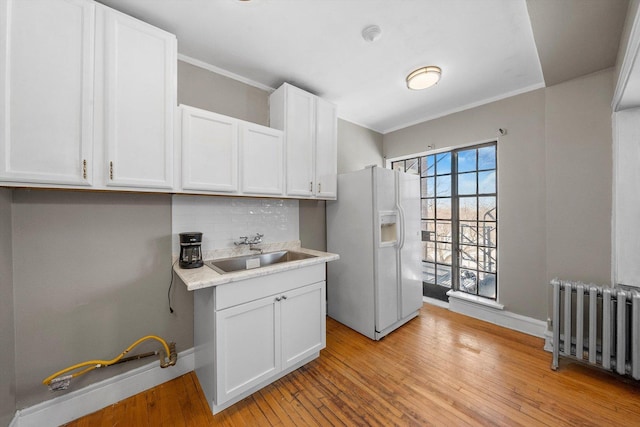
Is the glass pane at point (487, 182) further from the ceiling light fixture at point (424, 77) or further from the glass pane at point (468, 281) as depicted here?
the ceiling light fixture at point (424, 77)

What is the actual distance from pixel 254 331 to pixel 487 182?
3142 millimetres

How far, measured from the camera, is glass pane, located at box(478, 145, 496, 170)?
2926mm

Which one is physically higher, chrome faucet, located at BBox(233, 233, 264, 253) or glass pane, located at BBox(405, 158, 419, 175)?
glass pane, located at BBox(405, 158, 419, 175)

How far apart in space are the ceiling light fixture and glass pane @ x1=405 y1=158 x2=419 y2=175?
5.01 feet

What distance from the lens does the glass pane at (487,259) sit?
9.58 ft

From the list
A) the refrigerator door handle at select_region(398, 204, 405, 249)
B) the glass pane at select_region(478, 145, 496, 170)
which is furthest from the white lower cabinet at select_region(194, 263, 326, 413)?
the glass pane at select_region(478, 145, 496, 170)

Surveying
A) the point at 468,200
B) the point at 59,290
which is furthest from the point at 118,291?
the point at 468,200

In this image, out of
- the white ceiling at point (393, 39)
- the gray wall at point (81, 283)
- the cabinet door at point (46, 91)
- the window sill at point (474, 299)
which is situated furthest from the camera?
the window sill at point (474, 299)

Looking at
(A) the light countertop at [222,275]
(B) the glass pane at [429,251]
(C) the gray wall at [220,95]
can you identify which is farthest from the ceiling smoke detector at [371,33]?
(B) the glass pane at [429,251]

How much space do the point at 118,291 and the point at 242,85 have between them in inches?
82.9

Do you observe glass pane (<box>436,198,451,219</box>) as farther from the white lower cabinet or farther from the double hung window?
the white lower cabinet

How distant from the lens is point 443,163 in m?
3.38

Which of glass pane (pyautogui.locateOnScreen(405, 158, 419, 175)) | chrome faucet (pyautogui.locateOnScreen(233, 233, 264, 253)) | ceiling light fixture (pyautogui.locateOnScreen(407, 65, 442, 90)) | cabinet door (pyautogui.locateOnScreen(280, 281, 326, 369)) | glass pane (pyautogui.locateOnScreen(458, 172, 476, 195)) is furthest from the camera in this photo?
glass pane (pyautogui.locateOnScreen(405, 158, 419, 175))

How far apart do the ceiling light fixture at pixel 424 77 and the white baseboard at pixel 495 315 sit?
260 cm
